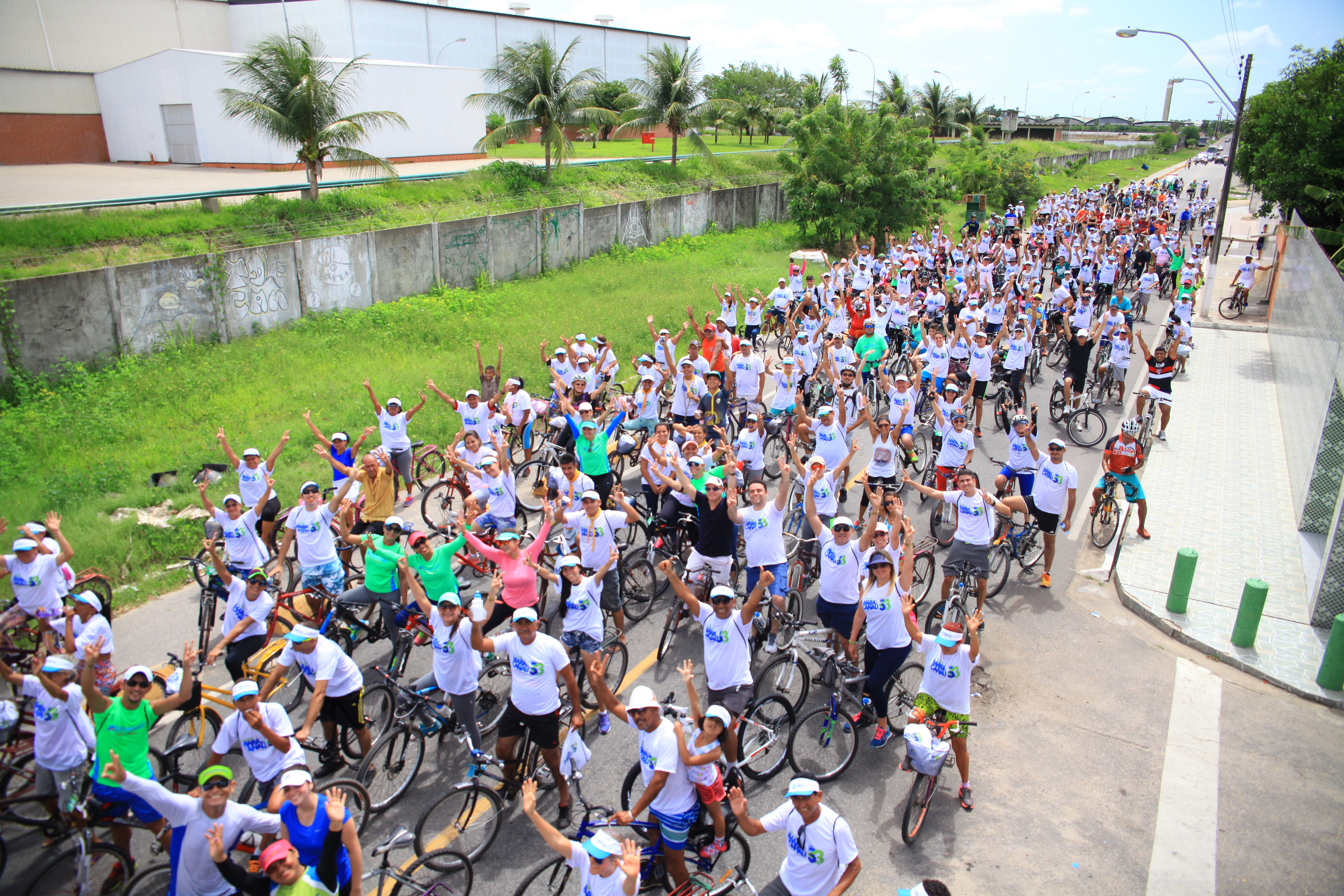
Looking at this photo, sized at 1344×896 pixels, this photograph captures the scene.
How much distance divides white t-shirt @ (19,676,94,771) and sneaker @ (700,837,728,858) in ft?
15.3

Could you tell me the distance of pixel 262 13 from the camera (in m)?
43.8

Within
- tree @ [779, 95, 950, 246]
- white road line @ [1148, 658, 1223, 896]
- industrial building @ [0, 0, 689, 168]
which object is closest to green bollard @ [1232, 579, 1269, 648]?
white road line @ [1148, 658, 1223, 896]

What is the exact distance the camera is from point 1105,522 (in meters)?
11.7

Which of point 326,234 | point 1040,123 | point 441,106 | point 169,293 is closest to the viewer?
point 169,293

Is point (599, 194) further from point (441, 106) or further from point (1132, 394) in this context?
point (1132, 394)

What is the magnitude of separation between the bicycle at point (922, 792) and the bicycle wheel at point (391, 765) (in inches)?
157

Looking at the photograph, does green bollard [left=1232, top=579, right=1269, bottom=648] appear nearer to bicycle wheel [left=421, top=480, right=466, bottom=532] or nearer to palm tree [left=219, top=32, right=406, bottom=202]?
bicycle wheel [left=421, top=480, right=466, bottom=532]

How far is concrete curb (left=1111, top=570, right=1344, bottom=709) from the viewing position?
28.1ft

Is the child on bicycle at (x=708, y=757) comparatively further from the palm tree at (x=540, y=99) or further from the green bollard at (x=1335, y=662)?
the palm tree at (x=540, y=99)

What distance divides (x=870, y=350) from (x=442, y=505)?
865 centimetres

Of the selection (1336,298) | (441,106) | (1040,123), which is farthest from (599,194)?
(1040,123)

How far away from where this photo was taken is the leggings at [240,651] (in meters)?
7.25

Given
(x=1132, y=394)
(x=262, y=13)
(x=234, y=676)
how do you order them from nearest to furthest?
1. (x=234, y=676)
2. (x=1132, y=394)
3. (x=262, y=13)

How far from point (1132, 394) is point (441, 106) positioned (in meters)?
33.7
